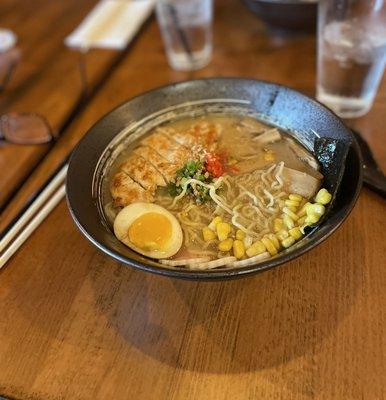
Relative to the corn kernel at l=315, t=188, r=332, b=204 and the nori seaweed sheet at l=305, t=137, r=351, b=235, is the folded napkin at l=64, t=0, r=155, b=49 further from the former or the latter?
Result: the corn kernel at l=315, t=188, r=332, b=204

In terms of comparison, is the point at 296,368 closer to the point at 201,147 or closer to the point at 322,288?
the point at 322,288

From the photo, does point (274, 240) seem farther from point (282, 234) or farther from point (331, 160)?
point (331, 160)

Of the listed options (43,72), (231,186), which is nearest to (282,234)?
(231,186)

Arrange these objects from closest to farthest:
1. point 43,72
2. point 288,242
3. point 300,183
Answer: point 288,242, point 300,183, point 43,72

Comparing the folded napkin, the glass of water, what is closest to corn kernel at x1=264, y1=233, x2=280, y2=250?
the glass of water

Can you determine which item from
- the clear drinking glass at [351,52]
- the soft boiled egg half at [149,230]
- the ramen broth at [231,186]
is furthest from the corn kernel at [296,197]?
the clear drinking glass at [351,52]

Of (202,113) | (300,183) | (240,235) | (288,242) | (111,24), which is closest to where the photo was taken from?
(288,242)
